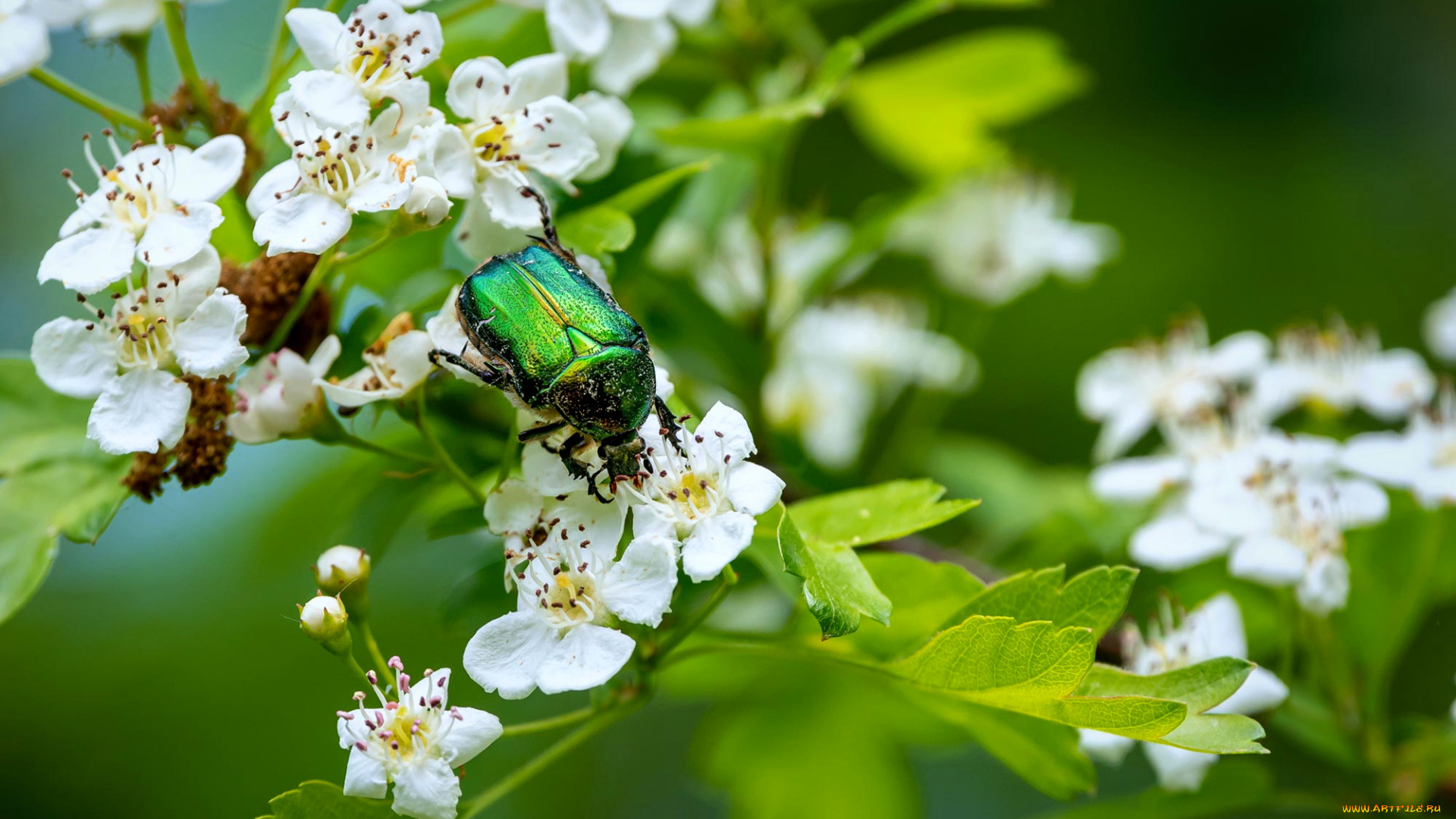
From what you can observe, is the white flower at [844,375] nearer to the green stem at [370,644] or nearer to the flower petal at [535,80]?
the flower petal at [535,80]

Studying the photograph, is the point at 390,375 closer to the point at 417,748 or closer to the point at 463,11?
the point at 417,748

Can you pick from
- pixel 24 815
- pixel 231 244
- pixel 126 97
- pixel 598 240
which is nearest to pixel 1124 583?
pixel 598 240

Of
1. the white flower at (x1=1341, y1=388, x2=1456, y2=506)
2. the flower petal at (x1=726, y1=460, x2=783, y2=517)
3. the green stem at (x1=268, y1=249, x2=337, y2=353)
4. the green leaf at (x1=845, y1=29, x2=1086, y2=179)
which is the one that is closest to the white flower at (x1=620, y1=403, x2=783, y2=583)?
the flower petal at (x1=726, y1=460, x2=783, y2=517)

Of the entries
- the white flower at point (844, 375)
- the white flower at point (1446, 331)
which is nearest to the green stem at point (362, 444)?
the white flower at point (844, 375)

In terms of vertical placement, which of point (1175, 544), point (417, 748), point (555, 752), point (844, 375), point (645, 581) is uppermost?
point (645, 581)

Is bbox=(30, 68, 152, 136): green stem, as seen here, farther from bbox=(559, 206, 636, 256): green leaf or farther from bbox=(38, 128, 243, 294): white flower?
Result: bbox=(559, 206, 636, 256): green leaf

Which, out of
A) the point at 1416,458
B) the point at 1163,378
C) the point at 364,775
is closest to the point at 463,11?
the point at 364,775

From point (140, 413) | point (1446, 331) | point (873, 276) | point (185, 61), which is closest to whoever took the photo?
point (140, 413)

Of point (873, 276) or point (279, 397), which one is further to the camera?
point (873, 276)
